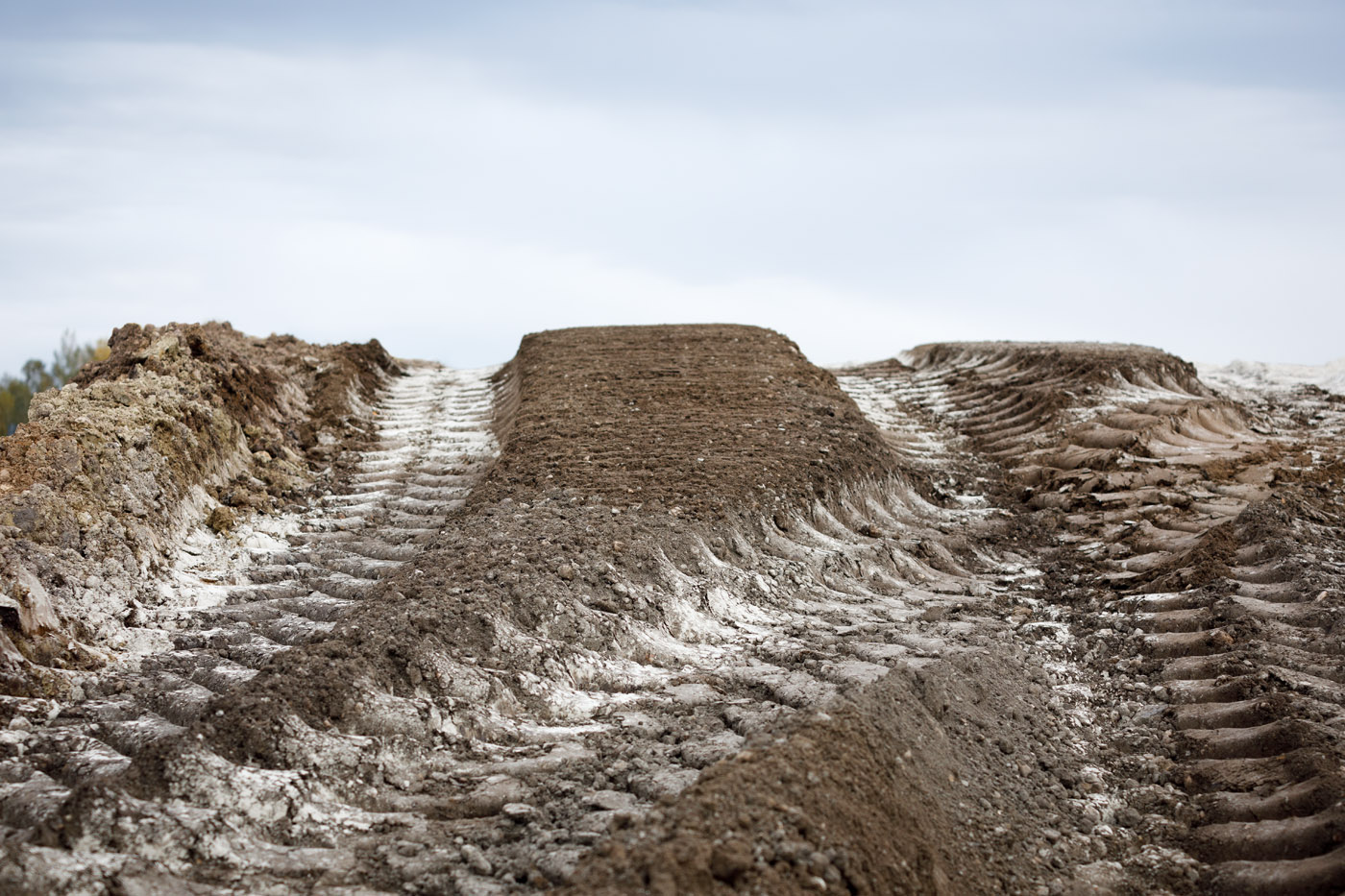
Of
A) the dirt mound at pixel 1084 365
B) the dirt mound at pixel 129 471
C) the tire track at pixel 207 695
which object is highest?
the dirt mound at pixel 1084 365

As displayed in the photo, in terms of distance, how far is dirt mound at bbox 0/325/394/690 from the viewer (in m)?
5.35

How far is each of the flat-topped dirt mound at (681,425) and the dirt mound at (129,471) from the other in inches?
80.7

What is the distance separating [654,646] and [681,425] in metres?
3.29

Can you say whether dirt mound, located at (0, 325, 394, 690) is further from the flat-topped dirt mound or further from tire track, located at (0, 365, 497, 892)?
the flat-topped dirt mound

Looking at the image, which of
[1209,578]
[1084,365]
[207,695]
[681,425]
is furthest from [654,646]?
[1084,365]

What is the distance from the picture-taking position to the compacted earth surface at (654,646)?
3.45m

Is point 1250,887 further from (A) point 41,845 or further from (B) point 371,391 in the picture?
(B) point 371,391

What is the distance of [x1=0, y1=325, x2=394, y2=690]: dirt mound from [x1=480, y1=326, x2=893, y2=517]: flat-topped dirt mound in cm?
205

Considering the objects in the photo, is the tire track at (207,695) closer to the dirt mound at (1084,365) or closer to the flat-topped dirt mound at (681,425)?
the flat-topped dirt mound at (681,425)

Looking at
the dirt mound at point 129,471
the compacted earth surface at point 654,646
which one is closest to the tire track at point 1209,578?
the compacted earth surface at point 654,646

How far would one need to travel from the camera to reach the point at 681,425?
8289mm

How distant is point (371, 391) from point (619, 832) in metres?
9.87

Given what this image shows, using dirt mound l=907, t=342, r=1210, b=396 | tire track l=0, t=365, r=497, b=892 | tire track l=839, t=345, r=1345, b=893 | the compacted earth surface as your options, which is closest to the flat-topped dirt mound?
the compacted earth surface

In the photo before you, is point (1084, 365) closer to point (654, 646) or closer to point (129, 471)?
point (654, 646)
